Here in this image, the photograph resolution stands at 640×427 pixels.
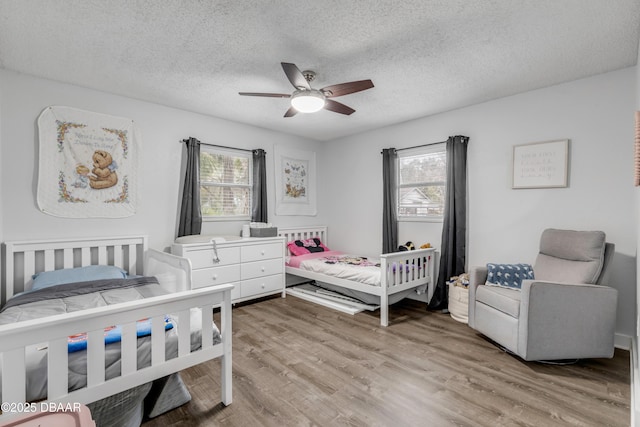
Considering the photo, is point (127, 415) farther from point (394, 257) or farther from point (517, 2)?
point (517, 2)

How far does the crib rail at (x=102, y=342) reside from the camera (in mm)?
1188

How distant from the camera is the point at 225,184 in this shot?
4.07 meters

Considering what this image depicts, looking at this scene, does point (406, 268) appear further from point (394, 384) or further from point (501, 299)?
point (394, 384)

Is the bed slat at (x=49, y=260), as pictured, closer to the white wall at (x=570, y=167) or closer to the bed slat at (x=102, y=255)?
the bed slat at (x=102, y=255)

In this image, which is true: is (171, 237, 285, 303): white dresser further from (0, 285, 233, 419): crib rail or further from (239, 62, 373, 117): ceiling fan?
(239, 62, 373, 117): ceiling fan

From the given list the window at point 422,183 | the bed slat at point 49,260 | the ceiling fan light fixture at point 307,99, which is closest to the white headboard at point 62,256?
the bed slat at point 49,260

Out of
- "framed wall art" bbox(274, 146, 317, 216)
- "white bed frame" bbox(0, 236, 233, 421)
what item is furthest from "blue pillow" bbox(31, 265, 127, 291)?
"framed wall art" bbox(274, 146, 317, 216)

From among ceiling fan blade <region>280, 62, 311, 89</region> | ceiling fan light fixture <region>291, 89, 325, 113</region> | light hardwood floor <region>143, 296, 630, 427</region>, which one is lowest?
light hardwood floor <region>143, 296, 630, 427</region>

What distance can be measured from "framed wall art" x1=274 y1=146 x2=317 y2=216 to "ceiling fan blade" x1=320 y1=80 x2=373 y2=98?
2.28 metres

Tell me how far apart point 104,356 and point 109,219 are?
2198 mm

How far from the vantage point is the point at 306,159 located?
5.04 m

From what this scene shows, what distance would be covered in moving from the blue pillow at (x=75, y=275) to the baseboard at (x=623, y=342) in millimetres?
4426

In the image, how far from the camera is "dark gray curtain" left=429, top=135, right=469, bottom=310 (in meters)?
3.49

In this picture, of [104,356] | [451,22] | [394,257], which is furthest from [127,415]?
[451,22]
